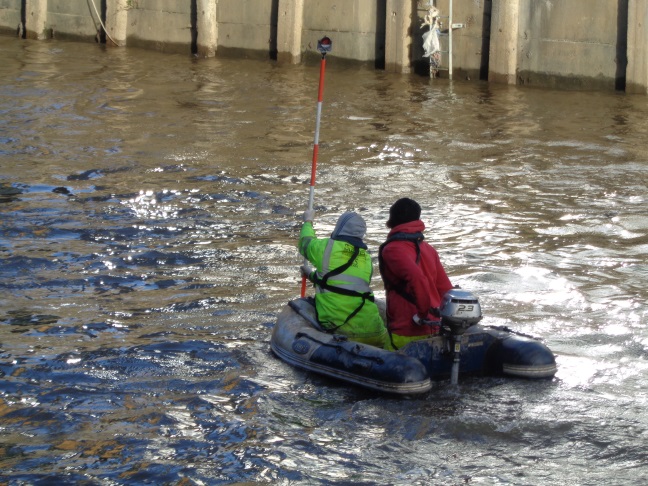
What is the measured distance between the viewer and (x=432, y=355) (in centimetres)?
701

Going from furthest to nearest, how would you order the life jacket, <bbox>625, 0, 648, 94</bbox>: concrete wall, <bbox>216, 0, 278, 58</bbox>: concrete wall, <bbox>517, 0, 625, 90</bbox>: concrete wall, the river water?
<bbox>216, 0, 278, 58</bbox>: concrete wall
<bbox>517, 0, 625, 90</bbox>: concrete wall
<bbox>625, 0, 648, 94</bbox>: concrete wall
the life jacket
the river water

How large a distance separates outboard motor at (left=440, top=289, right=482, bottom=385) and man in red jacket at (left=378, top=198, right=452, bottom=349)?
29 cm

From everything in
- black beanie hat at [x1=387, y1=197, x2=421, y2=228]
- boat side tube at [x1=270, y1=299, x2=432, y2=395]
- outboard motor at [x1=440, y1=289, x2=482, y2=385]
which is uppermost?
black beanie hat at [x1=387, y1=197, x2=421, y2=228]

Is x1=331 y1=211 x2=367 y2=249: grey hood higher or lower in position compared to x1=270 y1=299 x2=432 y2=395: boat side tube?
higher

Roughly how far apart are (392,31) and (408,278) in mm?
13605

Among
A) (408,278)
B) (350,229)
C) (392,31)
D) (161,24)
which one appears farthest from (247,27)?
(408,278)

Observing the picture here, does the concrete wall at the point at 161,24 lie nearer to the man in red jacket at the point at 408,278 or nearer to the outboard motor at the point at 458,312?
the man in red jacket at the point at 408,278

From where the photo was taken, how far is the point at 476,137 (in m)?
15.6

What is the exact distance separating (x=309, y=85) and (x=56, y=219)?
9535 millimetres

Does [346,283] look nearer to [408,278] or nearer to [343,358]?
[408,278]

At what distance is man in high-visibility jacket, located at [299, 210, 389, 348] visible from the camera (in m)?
7.43

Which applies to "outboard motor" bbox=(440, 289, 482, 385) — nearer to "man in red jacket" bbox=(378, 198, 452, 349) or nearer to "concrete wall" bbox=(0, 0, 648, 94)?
"man in red jacket" bbox=(378, 198, 452, 349)

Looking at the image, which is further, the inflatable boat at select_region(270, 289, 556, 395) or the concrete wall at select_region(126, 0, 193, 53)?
the concrete wall at select_region(126, 0, 193, 53)

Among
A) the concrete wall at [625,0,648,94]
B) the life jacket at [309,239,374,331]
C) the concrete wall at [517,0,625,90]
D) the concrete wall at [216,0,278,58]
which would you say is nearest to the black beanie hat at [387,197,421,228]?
the life jacket at [309,239,374,331]
